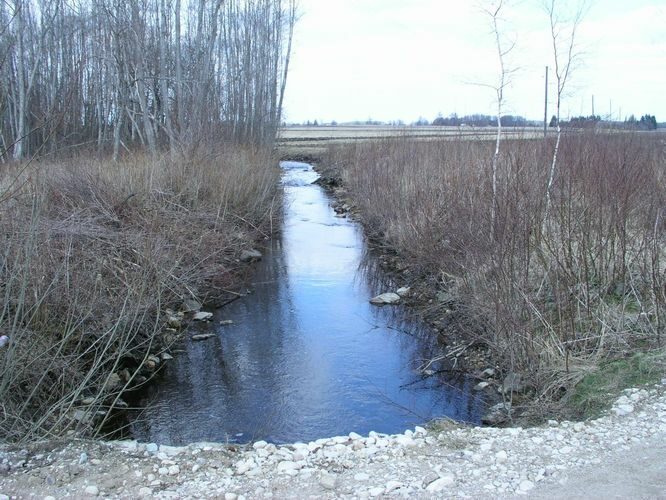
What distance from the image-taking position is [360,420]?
5887 millimetres

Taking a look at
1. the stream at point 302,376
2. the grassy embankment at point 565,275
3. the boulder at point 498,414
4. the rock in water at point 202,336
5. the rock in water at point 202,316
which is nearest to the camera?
the boulder at point 498,414

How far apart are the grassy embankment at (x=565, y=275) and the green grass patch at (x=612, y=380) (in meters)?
0.02

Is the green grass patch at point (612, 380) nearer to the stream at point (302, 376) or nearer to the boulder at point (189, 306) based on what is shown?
the stream at point (302, 376)

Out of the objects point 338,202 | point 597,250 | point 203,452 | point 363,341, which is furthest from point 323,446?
point 338,202

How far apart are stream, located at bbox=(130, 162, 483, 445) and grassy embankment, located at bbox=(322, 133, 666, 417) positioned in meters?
0.74

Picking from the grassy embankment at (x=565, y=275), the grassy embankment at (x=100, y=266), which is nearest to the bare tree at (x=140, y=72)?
the grassy embankment at (x=100, y=266)

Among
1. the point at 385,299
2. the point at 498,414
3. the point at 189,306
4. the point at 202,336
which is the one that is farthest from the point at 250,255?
the point at 498,414

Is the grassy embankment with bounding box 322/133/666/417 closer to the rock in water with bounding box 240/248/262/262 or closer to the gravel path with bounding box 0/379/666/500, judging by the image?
the gravel path with bounding box 0/379/666/500

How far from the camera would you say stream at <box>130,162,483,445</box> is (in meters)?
5.80

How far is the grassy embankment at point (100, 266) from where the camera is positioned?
16.8 ft

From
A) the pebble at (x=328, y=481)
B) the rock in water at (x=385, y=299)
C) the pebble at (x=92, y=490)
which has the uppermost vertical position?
the pebble at (x=92, y=490)

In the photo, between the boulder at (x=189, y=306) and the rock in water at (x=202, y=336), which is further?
the boulder at (x=189, y=306)

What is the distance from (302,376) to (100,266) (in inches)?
109

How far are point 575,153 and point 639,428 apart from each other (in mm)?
5187
